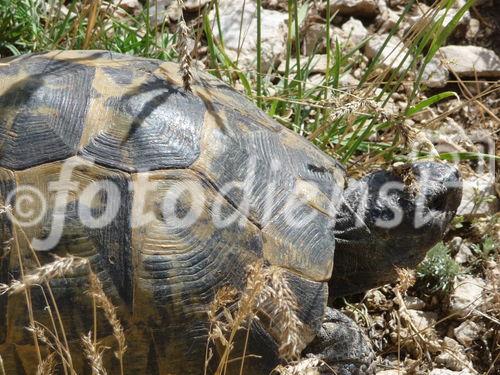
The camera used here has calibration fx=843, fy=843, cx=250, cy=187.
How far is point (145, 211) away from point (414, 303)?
167cm

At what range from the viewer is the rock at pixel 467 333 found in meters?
3.96

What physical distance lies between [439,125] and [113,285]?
2.58 m

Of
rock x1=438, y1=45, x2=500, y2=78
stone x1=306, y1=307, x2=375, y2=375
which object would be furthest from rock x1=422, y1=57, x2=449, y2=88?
stone x1=306, y1=307, x2=375, y2=375

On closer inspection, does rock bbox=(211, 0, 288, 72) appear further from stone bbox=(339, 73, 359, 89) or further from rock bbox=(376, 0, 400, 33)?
rock bbox=(376, 0, 400, 33)

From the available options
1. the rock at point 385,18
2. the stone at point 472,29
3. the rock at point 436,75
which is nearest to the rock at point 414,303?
the rock at point 436,75

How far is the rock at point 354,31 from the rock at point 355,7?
2.6 inches

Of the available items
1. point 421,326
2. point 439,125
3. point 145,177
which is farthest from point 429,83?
point 145,177

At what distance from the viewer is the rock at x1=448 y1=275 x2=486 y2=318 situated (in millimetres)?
4020

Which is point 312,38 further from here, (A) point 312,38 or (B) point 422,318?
(B) point 422,318

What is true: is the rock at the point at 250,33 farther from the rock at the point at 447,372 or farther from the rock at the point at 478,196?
the rock at the point at 447,372

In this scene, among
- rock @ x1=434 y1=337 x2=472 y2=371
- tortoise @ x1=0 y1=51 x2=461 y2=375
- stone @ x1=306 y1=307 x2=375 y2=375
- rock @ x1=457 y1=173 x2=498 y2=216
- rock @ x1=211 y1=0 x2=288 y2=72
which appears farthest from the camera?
rock @ x1=211 y1=0 x2=288 y2=72

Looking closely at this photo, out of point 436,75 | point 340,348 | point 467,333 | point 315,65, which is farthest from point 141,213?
point 436,75

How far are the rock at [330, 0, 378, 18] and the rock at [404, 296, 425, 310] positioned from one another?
211 cm

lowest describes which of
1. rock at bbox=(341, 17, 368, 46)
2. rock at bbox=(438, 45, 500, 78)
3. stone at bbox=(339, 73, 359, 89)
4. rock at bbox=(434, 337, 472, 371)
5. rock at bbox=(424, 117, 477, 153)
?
rock at bbox=(434, 337, 472, 371)
